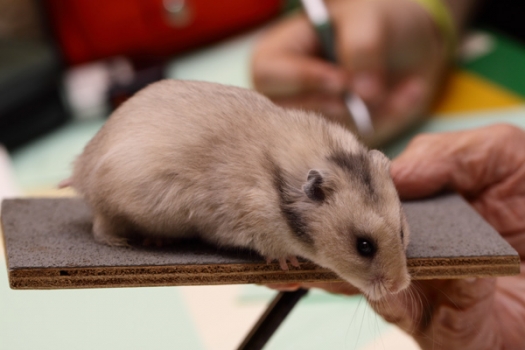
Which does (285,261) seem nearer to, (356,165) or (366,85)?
(356,165)

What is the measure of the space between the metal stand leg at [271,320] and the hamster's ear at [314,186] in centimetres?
44

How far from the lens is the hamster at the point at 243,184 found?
1385mm

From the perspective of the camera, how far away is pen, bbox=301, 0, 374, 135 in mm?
3307

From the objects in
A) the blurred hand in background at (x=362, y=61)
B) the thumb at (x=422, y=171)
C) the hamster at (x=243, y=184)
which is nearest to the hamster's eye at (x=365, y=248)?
the hamster at (x=243, y=184)

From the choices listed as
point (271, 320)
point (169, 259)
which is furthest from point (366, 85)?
point (169, 259)

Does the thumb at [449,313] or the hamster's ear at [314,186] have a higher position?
the hamster's ear at [314,186]

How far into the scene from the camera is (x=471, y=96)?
393 centimetres

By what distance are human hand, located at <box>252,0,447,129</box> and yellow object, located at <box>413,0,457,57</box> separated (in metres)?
0.04

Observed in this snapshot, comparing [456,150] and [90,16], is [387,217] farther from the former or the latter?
[90,16]

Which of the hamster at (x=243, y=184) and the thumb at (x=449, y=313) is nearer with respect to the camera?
the hamster at (x=243, y=184)

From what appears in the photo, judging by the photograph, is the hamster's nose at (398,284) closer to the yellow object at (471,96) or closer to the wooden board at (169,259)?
the wooden board at (169,259)

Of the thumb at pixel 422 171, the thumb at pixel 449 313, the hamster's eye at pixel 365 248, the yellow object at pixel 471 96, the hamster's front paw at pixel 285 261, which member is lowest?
the yellow object at pixel 471 96

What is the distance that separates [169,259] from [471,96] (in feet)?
9.90

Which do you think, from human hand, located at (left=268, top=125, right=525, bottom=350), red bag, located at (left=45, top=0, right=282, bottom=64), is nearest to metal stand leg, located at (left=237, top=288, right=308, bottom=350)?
human hand, located at (left=268, top=125, right=525, bottom=350)
